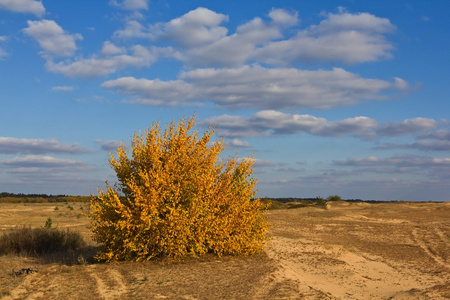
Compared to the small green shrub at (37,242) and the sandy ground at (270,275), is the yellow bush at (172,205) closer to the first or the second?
the sandy ground at (270,275)

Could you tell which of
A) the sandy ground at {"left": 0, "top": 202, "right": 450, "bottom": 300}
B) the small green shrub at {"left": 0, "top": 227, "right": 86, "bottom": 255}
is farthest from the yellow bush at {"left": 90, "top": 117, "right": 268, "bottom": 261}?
the small green shrub at {"left": 0, "top": 227, "right": 86, "bottom": 255}

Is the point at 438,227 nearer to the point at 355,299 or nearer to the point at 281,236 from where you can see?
the point at 281,236

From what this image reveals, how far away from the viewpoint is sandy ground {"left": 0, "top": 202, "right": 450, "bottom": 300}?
1042cm

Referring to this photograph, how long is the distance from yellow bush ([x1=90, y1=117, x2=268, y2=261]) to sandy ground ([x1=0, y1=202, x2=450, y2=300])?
605 millimetres

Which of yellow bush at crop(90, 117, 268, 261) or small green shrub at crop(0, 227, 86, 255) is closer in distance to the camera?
yellow bush at crop(90, 117, 268, 261)

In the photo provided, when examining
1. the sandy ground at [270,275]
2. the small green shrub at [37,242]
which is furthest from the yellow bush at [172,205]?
the small green shrub at [37,242]

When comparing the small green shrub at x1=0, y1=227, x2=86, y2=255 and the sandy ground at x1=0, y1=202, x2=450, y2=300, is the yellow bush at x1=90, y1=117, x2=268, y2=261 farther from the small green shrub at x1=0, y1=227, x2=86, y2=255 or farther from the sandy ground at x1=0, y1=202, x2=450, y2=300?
the small green shrub at x1=0, y1=227, x2=86, y2=255

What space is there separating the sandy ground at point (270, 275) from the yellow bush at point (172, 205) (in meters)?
0.61

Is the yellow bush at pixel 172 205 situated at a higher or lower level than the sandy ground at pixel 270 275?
higher

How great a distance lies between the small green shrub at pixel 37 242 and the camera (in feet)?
57.4

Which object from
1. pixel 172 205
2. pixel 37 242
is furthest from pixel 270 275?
pixel 37 242

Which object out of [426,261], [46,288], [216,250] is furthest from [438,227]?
[46,288]

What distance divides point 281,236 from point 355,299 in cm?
966

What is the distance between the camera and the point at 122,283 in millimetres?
11086
